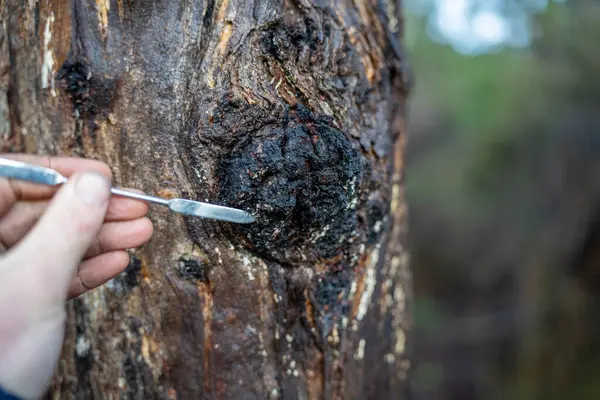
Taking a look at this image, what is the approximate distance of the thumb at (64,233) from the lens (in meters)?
0.63

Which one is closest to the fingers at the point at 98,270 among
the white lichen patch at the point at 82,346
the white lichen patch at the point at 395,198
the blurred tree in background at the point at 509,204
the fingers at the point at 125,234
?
the fingers at the point at 125,234

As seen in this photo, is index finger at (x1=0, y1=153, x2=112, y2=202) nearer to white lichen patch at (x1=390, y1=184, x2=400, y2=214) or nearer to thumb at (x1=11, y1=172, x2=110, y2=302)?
thumb at (x1=11, y1=172, x2=110, y2=302)

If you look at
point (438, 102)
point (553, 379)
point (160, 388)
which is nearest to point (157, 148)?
point (160, 388)

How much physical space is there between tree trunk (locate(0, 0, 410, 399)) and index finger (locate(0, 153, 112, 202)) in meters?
0.04

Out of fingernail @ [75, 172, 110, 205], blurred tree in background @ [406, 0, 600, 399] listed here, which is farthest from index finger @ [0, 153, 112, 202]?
blurred tree in background @ [406, 0, 600, 399]

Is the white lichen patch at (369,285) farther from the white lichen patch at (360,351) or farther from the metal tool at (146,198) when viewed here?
the metal tool at (146,198)

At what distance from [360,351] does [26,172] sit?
69 centimetres

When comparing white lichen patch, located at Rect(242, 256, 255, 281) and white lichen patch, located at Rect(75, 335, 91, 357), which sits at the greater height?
white lichen patch, located at Rect(242, 256, 255, 281)

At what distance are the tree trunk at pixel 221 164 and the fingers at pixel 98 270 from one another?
0.04 m

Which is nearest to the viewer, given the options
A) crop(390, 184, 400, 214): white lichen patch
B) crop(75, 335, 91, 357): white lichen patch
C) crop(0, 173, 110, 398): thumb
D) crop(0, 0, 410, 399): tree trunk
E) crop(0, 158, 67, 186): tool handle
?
crop(0, 173, 110, 398): thumb

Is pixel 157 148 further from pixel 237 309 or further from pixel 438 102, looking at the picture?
pixel 438 102

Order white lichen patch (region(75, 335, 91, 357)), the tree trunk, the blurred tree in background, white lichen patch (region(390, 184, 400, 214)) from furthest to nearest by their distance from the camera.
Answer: the blurred tree in background
white lichen patch (region(390, 184, 400, 214))
white lichen patch (region(75, 335, 91, 357))
the tree trunk

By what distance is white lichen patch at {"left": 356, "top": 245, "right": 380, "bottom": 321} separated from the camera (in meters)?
0.97

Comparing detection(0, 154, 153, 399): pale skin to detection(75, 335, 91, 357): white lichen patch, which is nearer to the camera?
detection(0, 154, 153, 399): pale skin
